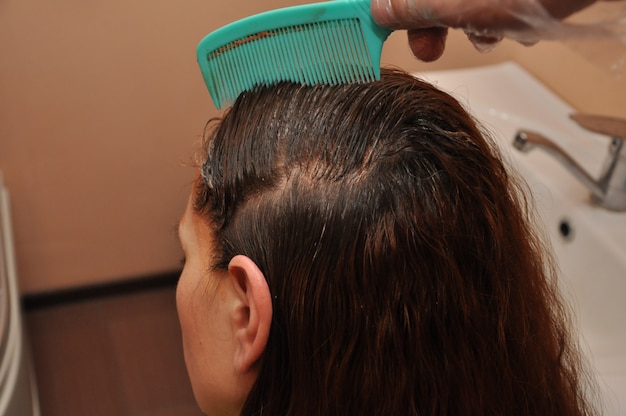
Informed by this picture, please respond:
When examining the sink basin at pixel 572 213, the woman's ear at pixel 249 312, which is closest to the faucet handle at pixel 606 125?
the sink basin at pixel 572 213

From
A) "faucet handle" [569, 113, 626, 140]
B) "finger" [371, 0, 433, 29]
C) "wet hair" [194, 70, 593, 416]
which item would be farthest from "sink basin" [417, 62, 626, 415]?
"finger" [371, 0, 433, 29]

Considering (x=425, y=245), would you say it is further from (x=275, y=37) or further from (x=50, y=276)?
(x=50, y=276)

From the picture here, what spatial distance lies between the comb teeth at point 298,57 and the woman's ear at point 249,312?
17 centimetres

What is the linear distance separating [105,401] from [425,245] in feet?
4.50

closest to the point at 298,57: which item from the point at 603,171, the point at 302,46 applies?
the point at 302,46

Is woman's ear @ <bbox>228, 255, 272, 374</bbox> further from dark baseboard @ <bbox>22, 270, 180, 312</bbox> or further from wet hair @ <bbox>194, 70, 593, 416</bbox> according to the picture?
dark baseboard @ <bbox>22, 270, 180, 312</bbox>

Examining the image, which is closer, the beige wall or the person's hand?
the person's hand

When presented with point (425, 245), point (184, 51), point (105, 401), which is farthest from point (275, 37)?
point (105, 401)

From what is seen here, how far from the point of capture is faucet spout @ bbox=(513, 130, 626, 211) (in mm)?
987

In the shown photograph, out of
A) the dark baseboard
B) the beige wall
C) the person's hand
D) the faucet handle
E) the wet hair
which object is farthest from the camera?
the dark baseboard

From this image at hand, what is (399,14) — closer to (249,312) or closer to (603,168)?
(249,312)

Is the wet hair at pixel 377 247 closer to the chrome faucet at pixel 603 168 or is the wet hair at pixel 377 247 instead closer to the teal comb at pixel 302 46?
the teal comb at pixel 302 46

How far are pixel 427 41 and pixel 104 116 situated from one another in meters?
1.27

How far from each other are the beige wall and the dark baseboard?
1.1 inches
